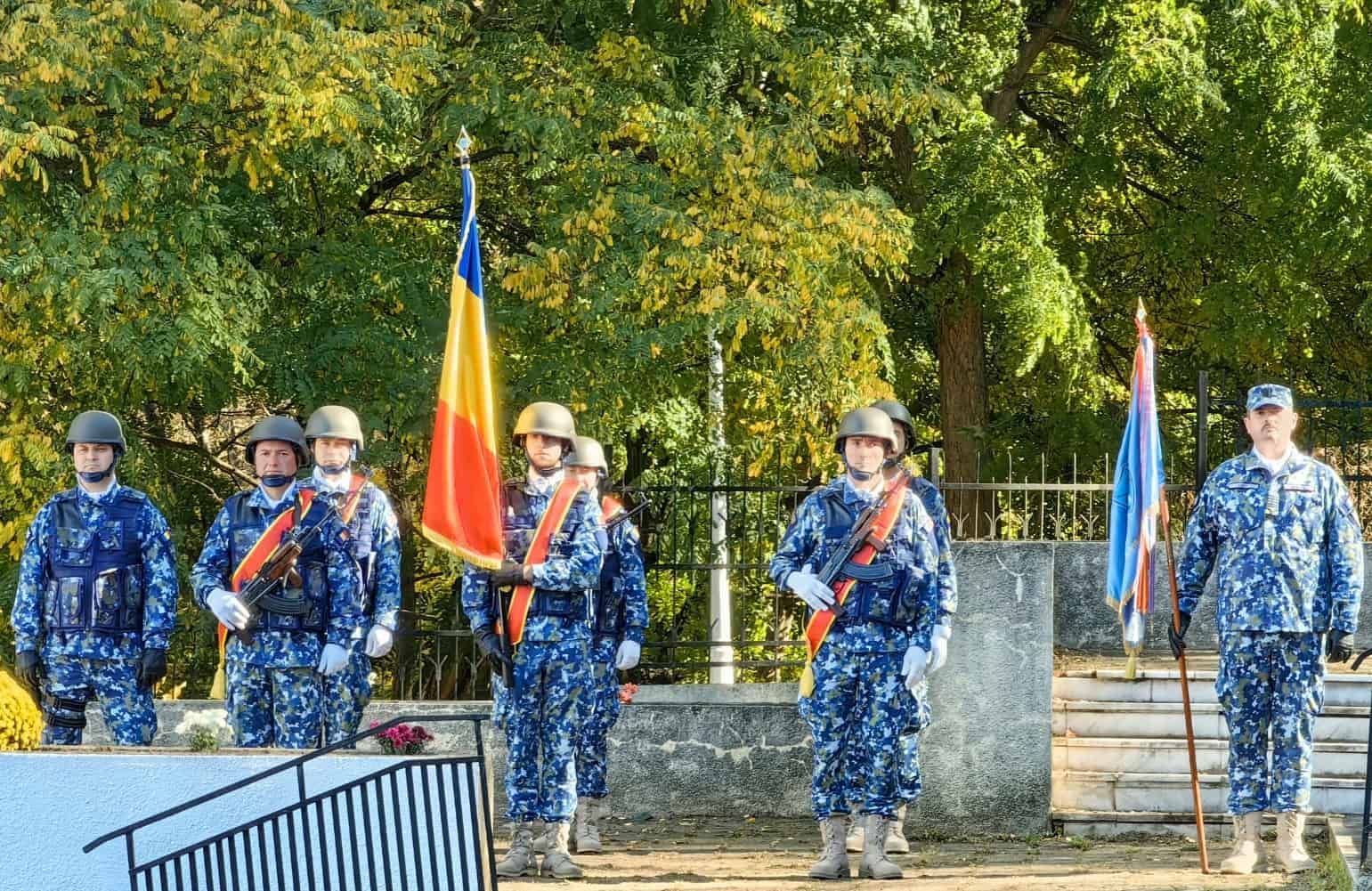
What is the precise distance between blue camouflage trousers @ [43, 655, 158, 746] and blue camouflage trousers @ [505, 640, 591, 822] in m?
1.87

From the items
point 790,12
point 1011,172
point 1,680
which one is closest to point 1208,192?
point 1011,172

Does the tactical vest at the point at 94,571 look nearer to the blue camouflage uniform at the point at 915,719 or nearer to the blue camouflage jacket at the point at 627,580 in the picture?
the blue camouflage jacket at the point at 627,580

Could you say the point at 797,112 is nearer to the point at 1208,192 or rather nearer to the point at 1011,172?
the point at 1011,172

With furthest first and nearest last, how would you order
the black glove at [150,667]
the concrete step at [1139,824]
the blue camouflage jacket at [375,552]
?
the concrete step at [1139,824], the black glove at [150,667], the blue camouflage jacket at [375,552]

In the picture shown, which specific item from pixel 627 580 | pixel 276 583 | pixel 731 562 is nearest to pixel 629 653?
pixel 627 580

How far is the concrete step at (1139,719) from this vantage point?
10.8 metres

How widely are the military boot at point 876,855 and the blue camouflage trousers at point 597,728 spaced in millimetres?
1592

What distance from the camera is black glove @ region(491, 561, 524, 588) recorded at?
891 centimetres

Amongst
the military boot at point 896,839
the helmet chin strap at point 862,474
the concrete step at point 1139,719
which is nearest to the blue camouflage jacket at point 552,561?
the helmet chin strap at point 862,474

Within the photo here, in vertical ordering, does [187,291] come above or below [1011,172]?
below

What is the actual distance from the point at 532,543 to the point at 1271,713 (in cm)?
339

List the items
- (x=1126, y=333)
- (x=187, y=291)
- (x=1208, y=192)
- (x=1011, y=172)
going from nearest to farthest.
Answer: (x=187, y=291) < (x=1011, y=172) < (x=1208, y=192) < (x=1126, y=333)

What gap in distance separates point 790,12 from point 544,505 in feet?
20.7

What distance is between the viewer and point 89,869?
7.17m
